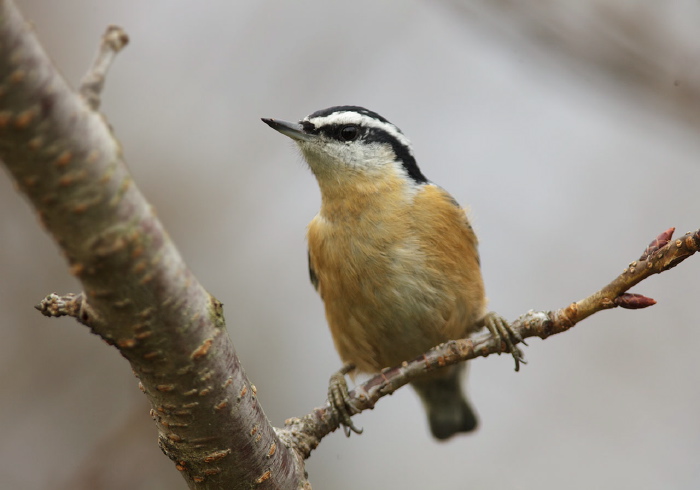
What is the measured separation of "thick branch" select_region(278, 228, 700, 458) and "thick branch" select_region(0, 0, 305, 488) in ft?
1.95

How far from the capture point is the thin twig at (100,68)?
4.94 ft

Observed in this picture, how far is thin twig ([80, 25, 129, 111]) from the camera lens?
1506 mm

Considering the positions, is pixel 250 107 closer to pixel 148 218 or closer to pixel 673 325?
pixel 673 325

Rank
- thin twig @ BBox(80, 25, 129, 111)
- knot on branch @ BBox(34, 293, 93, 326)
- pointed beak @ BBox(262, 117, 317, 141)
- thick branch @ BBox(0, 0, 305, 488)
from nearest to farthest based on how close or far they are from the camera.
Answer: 1. thick branch @ BBox(0, 0, 305, 488)
2. thin twig @ BBox(80, 25, 129, 111)
3. knot on branch @ BBox(34, 293, 93, 326)
4. pointed beak @ BBox(262, 117, 317, 141)

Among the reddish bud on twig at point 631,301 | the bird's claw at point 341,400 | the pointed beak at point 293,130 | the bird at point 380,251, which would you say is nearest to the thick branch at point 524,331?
the reddish bud on twig at point 631,301

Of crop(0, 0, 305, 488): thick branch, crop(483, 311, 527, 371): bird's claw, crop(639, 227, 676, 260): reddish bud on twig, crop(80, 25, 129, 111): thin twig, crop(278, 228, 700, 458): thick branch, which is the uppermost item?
crop(80, 25, 129, 111): thin twig

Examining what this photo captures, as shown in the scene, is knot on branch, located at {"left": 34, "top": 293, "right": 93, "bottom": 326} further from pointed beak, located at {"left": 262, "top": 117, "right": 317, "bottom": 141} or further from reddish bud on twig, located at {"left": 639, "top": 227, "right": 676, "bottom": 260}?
pointed beak, located at {"left": 262, "top": 117, "right": 317, "bottom": 141}

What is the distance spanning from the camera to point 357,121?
13.7ft

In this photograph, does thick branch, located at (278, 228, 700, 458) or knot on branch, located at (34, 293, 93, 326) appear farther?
thick branch, located at (278, 228, 700, 458)

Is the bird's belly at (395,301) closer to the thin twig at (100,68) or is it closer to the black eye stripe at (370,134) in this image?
the black eye stripe at (370,134)

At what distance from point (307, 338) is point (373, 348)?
2203 mm

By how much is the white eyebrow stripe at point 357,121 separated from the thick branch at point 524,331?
1.67 m

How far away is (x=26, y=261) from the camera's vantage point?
5230 mm

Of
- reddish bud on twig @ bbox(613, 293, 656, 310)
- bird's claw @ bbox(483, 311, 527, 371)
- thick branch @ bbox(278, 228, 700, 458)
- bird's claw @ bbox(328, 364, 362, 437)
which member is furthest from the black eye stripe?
reddish bud on twig @ bbox(613, 293, 656, 310)
